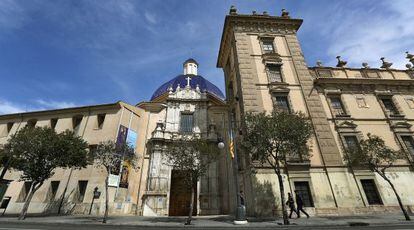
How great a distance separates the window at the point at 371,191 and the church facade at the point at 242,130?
0.22ft

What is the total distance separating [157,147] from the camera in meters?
23.9

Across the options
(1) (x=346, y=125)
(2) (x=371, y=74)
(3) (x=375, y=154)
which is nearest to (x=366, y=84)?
(2) (x=371, y=74)

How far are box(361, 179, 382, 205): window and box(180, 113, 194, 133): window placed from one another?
16.7m

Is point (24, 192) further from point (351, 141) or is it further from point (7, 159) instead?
point (351, 141)

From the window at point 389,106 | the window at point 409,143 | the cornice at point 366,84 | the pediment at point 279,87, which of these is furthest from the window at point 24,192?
the window at point 389,106

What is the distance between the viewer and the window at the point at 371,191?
17.2 metres

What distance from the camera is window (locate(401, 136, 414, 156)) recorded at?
65.2ft

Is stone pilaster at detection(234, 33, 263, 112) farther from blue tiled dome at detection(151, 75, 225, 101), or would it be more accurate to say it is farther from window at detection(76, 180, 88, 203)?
window at detection(76, 180, 88, 203)

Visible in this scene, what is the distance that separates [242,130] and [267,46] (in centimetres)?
1097

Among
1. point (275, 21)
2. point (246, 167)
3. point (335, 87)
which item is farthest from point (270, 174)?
point (275, 21)

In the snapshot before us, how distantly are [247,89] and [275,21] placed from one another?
33.7ft

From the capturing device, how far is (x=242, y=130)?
61.5 ft

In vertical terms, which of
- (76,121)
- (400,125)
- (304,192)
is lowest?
(304,192)

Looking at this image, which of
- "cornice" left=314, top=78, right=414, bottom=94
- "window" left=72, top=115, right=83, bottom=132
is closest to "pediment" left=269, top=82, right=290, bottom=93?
"cornice" left=314, top=78, right=414, bottom=94
